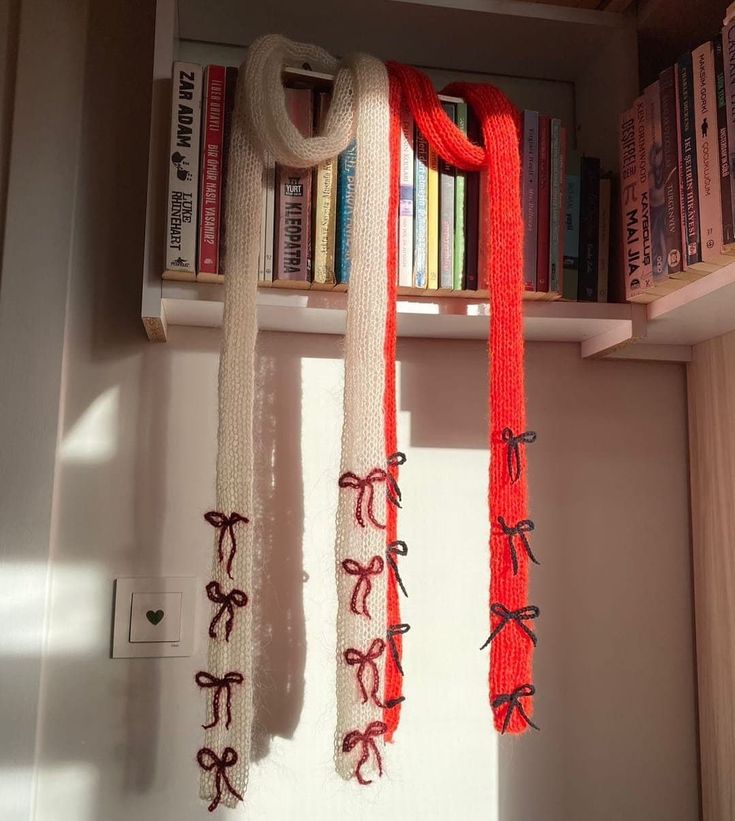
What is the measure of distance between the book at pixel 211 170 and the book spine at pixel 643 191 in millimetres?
474

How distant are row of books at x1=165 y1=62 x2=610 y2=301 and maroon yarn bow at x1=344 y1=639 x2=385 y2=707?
0.39m

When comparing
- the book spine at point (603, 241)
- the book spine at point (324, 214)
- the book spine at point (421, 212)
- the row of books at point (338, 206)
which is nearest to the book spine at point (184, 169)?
the row of books at point (338, 206)

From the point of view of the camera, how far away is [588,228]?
98 cm

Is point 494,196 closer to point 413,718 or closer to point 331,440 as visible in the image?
point 331,440

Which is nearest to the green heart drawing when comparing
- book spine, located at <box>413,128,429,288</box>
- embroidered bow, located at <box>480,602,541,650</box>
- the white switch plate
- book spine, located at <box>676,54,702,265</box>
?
the white switch plate

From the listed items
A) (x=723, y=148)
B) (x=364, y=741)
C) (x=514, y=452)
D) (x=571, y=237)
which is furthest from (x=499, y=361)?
(x=364, y=741)

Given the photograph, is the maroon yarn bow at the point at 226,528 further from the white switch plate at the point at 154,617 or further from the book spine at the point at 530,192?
the book spine at the point at 530,192

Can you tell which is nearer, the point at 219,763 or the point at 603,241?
the point at 219,763

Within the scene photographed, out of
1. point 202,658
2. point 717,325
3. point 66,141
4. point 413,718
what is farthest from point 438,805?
point 66,141

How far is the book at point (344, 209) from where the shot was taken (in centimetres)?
89

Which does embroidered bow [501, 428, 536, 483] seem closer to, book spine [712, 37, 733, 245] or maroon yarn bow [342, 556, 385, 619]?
maroon yarn bow [342, 556, 385, 619]

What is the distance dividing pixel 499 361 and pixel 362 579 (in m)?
0.28

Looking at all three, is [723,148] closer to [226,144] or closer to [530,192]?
[530,192]

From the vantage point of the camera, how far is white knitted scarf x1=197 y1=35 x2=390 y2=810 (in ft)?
2.72
